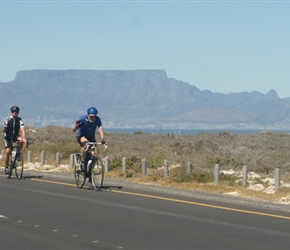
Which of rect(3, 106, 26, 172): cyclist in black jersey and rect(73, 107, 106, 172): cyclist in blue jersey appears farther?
rect(3, 106, 26, 172): cyclist in black jersey

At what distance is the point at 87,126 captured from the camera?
19984 mm

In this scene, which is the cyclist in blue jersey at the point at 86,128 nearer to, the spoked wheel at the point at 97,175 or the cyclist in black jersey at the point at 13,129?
the spoked wheel at the point at 97,175

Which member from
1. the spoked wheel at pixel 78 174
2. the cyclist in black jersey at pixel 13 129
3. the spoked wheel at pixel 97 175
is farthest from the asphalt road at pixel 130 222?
the cyclist in black jersey at pixel 13 129

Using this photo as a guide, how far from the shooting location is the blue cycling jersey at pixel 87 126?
1986cm

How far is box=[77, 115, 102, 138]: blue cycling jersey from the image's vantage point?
782 inches

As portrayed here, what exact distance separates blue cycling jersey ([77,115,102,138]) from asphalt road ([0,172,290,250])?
4.53 feet

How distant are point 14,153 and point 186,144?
2413cm

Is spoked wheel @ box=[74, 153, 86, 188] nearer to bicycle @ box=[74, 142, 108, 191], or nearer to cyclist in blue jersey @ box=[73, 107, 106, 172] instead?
bicycle @ box=[74, 142, 108, 191]

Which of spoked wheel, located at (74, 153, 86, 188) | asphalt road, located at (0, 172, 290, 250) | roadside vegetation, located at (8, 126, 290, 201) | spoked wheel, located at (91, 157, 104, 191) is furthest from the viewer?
roadside vegetation, located at (8, 126, 290, 201)

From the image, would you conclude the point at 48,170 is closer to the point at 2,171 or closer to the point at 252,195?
the point at 2,171

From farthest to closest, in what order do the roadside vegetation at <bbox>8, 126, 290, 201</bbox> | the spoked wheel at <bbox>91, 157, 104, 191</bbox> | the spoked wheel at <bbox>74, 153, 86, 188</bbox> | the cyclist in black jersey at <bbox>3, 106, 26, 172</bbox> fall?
the roadside vegetation at <bbox>8, 126, 290, 201</bbox>, the cyclist in black jersey at <bbox>3, 106, 26, 172</bbox>, the spoked wheel at <bbox>74, 153, 86, 188</bbox>, the spoked wheel at <bbox>91, 157, 104, 191</bbox>

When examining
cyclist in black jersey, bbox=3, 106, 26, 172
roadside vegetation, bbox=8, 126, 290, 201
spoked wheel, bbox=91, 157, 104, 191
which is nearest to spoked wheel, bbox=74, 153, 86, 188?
spoked wheel, bbox=91, 157, 104, 191

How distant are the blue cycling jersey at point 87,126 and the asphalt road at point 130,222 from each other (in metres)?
1.38

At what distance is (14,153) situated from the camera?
23.0 m
